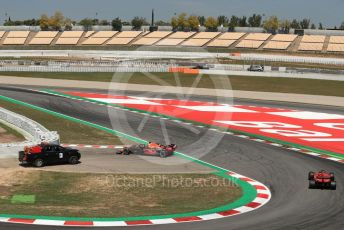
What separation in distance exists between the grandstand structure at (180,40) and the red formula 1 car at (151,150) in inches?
4568

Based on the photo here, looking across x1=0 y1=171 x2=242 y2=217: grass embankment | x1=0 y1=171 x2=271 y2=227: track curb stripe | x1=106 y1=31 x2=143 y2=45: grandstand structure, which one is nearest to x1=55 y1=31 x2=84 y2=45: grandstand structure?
x1=106 y1=31 x2=143 y2=45: grandstand structure

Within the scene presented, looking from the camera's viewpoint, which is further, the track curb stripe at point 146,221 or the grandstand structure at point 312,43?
the grandstand structure at point 312,43

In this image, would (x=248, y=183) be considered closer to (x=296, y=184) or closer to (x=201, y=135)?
(x=296, y=184)

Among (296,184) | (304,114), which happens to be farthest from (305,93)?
(296,184)

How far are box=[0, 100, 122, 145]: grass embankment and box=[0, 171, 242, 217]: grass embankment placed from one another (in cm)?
857

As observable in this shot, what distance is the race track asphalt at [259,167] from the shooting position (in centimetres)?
1631

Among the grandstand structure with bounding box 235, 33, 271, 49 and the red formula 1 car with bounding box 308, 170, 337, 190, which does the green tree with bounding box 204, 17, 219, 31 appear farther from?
the red formula 1 car with bounding box 308, 170, 337, 190

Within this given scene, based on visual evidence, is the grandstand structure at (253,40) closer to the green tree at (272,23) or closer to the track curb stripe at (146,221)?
the green tree at (272,23)

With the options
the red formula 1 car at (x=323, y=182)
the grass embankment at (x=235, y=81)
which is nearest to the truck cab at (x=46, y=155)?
the red formula 1 car at (x=323, y=182)

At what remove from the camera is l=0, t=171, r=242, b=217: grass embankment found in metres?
17.3

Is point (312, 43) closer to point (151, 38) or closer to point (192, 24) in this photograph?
point (151, 38)

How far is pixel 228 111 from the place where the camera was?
Result: 1780 inches

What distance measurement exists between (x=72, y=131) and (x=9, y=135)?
4.22m

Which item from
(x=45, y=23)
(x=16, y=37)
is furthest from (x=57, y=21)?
(x=16, y=37)
